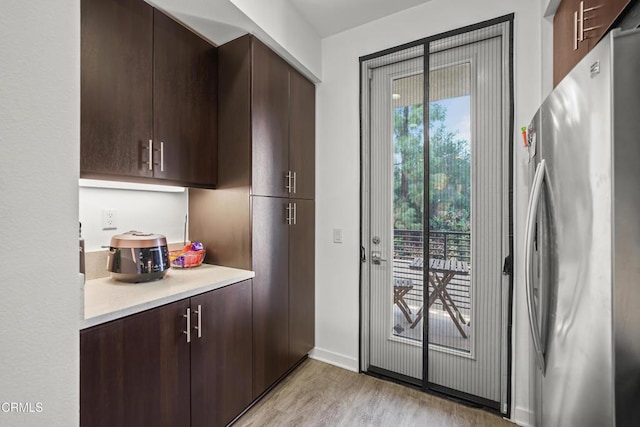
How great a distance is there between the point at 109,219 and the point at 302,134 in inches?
55.7

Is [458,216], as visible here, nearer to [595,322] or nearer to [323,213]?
[323,213]

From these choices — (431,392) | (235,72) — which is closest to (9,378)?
(235,72)

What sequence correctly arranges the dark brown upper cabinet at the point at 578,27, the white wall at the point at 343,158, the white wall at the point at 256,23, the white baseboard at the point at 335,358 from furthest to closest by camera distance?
1. the white baseboard at the point at 335,358
2. the white wall at the point at 343,158
3. the white wall at the point at 256,23
4. the dark brown upper cabinet at the point at 578,27

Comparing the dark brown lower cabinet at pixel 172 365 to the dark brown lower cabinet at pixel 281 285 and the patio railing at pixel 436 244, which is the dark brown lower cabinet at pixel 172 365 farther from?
the patio railing at pixel 436 244

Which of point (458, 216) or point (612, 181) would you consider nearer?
point (612, 181)

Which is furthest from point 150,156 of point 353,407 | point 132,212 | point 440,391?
point 440,391

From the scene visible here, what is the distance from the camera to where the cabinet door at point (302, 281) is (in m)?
2.20

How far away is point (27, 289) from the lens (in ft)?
1.44

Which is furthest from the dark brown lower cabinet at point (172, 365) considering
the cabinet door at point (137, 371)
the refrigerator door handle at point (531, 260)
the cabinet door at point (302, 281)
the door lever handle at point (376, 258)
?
the refrigerator door handle at point (531, 260)

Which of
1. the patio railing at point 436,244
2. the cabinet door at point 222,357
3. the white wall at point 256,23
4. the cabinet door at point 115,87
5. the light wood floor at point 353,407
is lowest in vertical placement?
the light wood floor at point 353,407

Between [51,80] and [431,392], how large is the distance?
243cm

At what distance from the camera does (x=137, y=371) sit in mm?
1201

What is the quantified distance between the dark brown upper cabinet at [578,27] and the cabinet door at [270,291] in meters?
1.71

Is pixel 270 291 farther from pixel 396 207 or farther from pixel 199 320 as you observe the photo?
pixel 396 207
